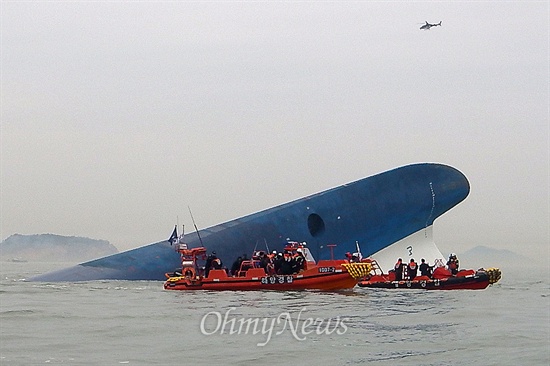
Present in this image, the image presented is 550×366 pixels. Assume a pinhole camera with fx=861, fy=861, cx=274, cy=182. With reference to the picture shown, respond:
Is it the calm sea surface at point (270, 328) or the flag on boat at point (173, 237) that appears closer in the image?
the calm sea surface at point (270, 328)

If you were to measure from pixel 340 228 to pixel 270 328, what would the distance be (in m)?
19.7

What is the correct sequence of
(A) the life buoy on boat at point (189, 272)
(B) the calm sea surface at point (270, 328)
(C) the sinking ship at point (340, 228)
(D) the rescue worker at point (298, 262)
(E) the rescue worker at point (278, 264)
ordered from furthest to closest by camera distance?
(C) the sinking ship at point (340, 228)
(A) the life buoy on boat at point (189, 272)
(D) the rescue worker at point (298, 262)
(E) the rescue worker at point (278, 264)
(B) the calm sea surface at point (270, 328)

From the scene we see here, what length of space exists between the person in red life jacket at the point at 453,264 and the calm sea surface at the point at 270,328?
14.3 ft

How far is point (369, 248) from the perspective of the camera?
127 ft

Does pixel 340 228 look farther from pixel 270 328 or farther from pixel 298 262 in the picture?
pixel 270 328

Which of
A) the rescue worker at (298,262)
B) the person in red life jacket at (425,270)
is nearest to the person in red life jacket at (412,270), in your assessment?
the person in red life jacket at (425,270)

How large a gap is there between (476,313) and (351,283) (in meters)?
6.54

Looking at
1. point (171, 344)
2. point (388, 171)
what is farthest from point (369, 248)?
point (171, 344)

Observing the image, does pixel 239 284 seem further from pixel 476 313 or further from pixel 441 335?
pixel 441 335

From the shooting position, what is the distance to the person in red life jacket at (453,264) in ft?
112

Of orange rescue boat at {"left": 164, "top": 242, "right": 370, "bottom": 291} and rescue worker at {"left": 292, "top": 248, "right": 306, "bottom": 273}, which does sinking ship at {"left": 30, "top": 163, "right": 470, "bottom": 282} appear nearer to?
orange rescue boat at {"left": 164, "top": 242, "right": 370, "bottom": 291}

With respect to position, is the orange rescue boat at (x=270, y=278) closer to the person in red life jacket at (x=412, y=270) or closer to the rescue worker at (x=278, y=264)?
the rescue worker at (x=278, y=264)

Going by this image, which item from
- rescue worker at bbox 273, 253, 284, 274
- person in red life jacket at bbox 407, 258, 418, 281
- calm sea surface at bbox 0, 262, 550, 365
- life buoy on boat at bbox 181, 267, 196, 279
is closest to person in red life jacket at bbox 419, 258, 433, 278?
person in red life jacket at bbox 407, 258, 418, 281

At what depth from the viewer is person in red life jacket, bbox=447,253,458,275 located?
34.2m
